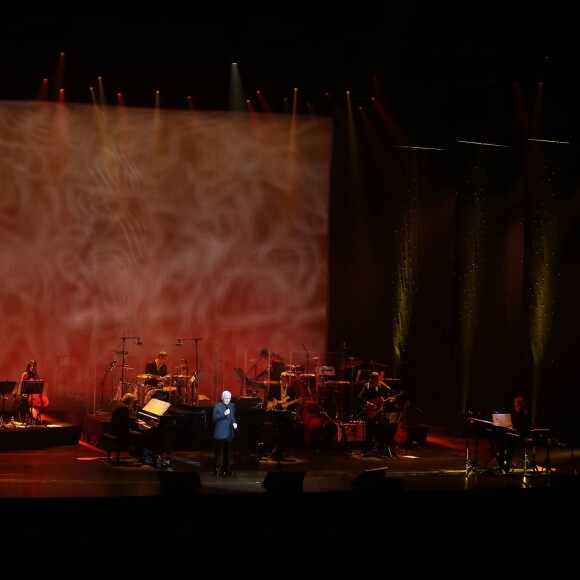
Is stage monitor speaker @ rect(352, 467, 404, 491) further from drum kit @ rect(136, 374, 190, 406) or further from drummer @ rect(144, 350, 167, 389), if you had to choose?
drummer @ rect(144, 350, 167, 389)

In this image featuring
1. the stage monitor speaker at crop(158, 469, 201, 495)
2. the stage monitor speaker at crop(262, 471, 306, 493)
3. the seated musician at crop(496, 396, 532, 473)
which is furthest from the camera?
the seated musician at crop(496, 396, 532, 473)

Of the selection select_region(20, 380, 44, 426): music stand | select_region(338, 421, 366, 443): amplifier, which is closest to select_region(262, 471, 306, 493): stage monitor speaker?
select_region(338, 421, 366, 443): amplifier

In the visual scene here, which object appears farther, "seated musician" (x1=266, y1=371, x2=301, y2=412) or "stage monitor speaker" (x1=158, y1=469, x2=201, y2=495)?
"seated musician" (x1=266, y1=371, x2=301, y2=412)

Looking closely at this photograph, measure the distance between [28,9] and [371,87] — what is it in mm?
6459

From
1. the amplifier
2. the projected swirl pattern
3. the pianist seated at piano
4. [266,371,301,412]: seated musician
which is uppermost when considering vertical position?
the projected swirl pattern

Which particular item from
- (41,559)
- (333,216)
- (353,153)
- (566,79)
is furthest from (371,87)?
(41,559)

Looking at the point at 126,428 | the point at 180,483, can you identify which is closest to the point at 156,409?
the point at 126,428

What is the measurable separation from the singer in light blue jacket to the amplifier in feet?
12.1

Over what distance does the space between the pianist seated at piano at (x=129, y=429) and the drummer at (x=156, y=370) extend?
4.91 ft

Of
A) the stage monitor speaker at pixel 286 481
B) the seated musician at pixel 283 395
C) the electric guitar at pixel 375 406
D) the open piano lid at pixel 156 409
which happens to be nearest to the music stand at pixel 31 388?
the open piano lid at pixel 156 409

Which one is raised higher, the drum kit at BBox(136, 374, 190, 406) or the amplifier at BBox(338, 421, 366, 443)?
the drum kit at BBox(136, 374, 190, 406)

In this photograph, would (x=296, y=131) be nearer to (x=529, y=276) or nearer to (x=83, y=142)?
(x=83, y=142)

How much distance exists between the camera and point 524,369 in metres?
15.4

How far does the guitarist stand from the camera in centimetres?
1391
